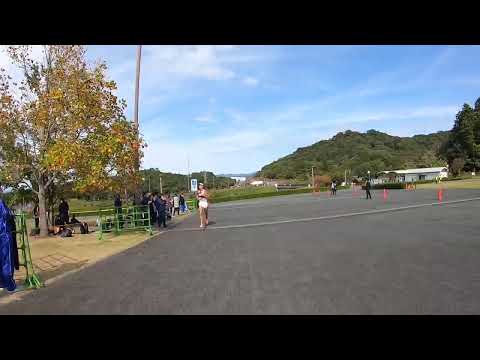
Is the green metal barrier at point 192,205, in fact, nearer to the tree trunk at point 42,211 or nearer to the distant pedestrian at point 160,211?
the distant pedestrian at point 160,211

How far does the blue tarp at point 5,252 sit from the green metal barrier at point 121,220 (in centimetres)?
774

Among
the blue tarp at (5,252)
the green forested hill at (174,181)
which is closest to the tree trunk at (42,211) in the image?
the blue tarp at (5,252)

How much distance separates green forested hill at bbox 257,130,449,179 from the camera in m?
113

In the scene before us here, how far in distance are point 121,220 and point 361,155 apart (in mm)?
116762

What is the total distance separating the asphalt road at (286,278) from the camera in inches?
199

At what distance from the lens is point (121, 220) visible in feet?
51.4

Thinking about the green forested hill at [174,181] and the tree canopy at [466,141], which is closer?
the tree canopy at [466,141]

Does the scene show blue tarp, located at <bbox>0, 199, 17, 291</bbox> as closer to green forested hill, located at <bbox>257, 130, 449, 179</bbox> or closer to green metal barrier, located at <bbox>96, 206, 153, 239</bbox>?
green metal barrier, located at <bbox>96, 206, 153, 239</bbox>

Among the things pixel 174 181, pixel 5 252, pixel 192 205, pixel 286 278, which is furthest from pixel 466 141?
pixel 5 252

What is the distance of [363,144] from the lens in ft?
480
